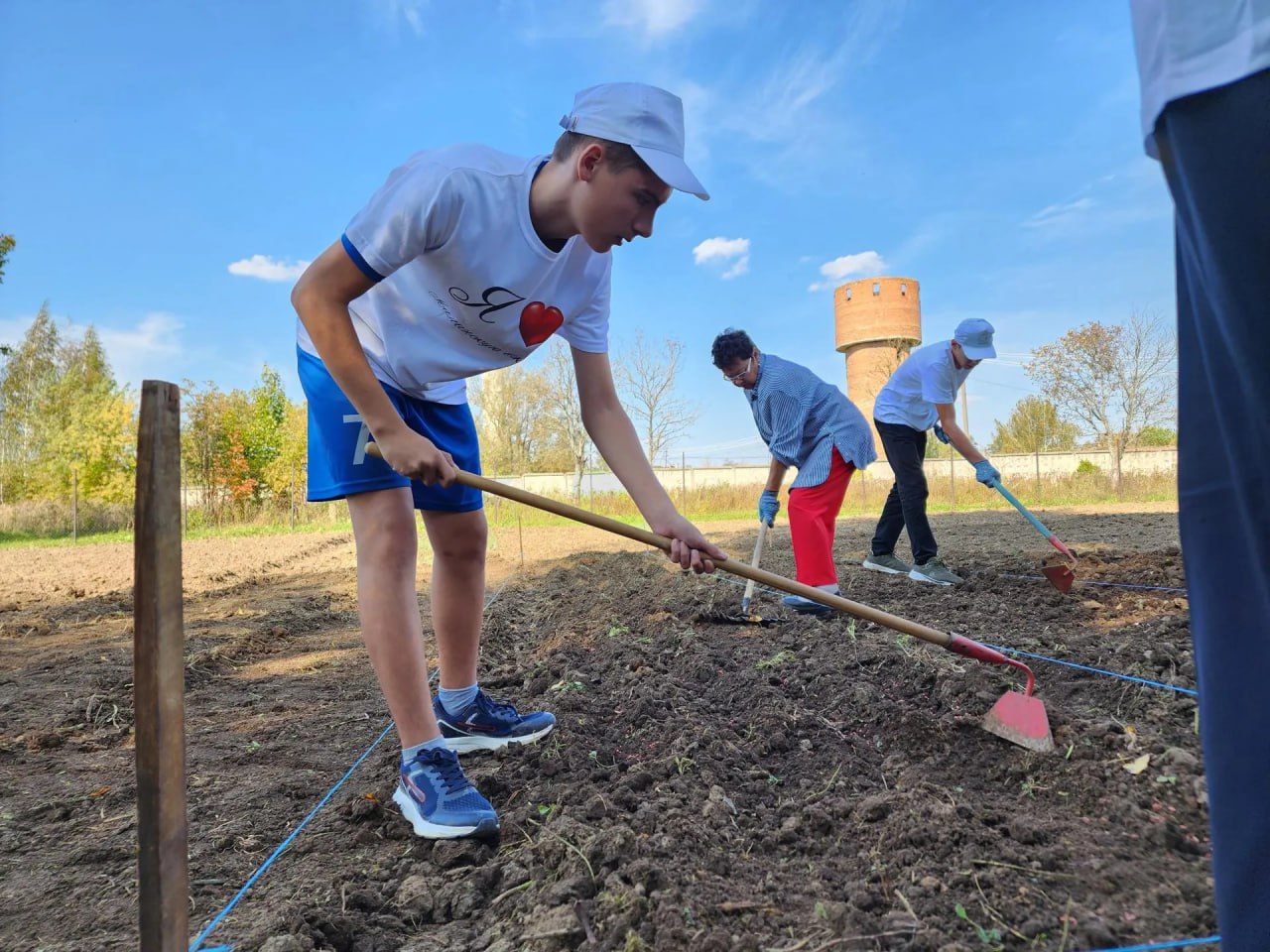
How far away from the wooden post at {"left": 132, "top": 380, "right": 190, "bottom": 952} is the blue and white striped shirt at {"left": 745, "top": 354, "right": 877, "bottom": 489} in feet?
12.6

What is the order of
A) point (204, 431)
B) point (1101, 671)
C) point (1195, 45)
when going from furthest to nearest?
point (204, 431)
point (1101, 671)
point (1195, 45)

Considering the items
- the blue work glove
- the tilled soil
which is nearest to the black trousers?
the blue work glove

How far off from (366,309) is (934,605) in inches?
150

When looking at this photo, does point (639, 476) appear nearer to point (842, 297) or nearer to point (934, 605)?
point (934, 605)

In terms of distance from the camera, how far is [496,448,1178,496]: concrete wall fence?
1015 inches

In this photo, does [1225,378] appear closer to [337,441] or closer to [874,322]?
[337,441]

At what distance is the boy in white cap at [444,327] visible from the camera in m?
1.77

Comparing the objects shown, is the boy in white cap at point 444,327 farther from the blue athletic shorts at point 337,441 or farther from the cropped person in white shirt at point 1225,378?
the cropped person in white shirt at point 1225,378

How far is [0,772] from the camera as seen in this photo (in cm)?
268

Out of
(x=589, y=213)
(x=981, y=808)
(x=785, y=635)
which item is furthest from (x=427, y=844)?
(x=785, y=635)

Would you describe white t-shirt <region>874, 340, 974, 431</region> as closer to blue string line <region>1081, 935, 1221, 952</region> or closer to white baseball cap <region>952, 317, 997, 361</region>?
white baseball cap <region>952, 317, 997, 361</region>

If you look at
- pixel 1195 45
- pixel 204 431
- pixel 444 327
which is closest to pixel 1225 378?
pixel 1195 45

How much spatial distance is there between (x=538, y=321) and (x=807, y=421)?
2.78 metres

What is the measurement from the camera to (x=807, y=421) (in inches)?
182
